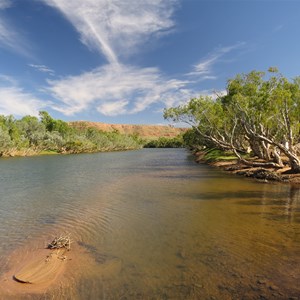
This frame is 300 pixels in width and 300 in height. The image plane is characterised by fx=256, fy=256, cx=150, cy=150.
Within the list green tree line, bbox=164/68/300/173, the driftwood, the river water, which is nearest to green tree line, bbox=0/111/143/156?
green tree line, bbox=164/68/300/173

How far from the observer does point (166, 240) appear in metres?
10.9

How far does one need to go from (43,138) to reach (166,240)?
293ft

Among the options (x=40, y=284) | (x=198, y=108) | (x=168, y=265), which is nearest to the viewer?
(x=40, y=284)

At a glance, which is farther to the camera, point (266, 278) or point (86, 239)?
point (86, 239)

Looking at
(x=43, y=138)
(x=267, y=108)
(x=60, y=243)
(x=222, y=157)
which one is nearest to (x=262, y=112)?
(x=267, y=108)

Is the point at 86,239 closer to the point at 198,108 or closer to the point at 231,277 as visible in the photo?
the point at 231,277

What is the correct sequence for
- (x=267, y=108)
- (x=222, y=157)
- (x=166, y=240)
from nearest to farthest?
(x=166, y=240), (x=267, y=108), (x=222, y=157)

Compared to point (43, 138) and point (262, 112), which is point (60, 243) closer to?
point (262, 112)

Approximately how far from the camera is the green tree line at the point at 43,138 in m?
74.9

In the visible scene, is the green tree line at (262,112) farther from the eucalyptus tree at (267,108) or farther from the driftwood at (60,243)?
the driftwood at (60,243)

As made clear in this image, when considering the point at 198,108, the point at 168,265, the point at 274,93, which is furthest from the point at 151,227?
the point at 198,108

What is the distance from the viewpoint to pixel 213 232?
1185 centimetres

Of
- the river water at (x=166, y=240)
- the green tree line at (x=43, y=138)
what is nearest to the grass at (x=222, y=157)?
the river water at (x=166, y=240)

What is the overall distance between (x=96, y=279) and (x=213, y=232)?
6.09 meters
